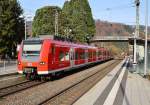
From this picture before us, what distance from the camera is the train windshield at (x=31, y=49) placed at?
25.4 m

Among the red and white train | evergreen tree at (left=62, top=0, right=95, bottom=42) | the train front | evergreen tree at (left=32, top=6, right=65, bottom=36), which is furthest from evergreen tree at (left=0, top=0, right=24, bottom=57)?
the train front

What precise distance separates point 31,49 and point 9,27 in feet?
117

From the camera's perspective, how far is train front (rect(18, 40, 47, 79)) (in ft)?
82.1

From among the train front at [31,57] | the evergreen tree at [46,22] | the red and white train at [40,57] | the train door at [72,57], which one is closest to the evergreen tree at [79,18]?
the evergreen tree at [46,22]

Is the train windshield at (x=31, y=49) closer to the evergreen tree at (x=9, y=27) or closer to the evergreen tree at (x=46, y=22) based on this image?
the evergreen tree at (x=9, y=27)

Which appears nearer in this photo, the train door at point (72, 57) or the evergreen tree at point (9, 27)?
the train door at point (72, 57)

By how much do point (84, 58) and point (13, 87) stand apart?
21162mm

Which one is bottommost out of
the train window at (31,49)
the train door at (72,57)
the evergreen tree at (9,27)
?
the train door at (72,57)

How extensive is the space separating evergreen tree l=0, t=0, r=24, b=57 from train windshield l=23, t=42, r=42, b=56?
34.0 metres

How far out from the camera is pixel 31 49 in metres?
25.6

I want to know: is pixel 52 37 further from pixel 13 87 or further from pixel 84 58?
pixel 84 58

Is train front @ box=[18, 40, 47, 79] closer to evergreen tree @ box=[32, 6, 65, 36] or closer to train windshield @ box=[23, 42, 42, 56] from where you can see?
train windshield @ box=[23, 42, 42, 56]

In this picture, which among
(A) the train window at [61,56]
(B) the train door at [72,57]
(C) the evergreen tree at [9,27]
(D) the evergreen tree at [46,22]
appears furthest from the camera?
(D) the evergreen tree at [46,22]

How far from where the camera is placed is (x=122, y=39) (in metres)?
113
